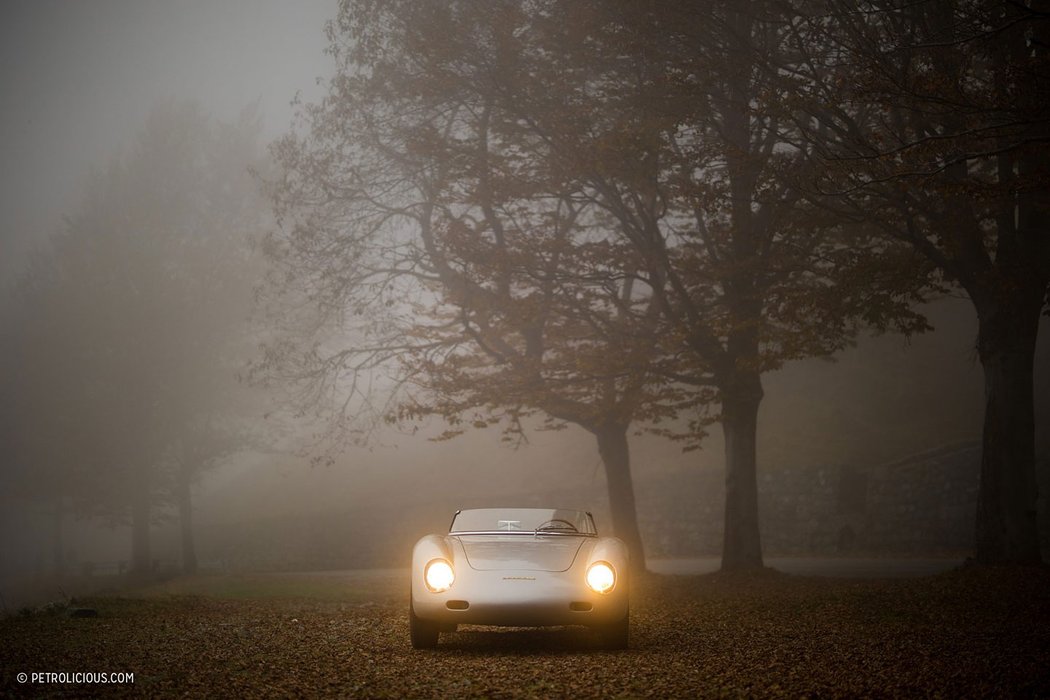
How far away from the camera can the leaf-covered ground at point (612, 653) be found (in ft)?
20.8

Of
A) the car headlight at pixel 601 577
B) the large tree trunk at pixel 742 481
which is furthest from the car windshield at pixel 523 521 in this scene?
the large tree trunk at pixel 742 481

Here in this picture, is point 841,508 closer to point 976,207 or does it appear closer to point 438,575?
point 976,207

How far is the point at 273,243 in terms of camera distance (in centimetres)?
2205

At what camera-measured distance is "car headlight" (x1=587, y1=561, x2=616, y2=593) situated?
26.5ft

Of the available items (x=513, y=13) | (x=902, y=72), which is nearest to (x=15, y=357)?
(x=513, y=13)

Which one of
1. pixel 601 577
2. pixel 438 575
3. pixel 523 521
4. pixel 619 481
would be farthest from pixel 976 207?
pixel 438 575

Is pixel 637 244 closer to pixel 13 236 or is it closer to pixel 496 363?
pixel 496 363

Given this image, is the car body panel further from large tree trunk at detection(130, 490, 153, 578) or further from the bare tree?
large tree trunk at detection(130, 490, 153, 578)

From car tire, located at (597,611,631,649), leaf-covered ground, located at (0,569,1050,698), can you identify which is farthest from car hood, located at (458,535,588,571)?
leaf-covered ground, located at (0,569,1050,698)

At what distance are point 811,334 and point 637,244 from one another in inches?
147

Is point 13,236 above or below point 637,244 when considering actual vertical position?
above

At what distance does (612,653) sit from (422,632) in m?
1.76

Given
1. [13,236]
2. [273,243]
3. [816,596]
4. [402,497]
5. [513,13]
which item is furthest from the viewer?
[13,236]

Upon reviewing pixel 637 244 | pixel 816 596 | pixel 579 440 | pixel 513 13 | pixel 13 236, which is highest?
pixel 13 236
